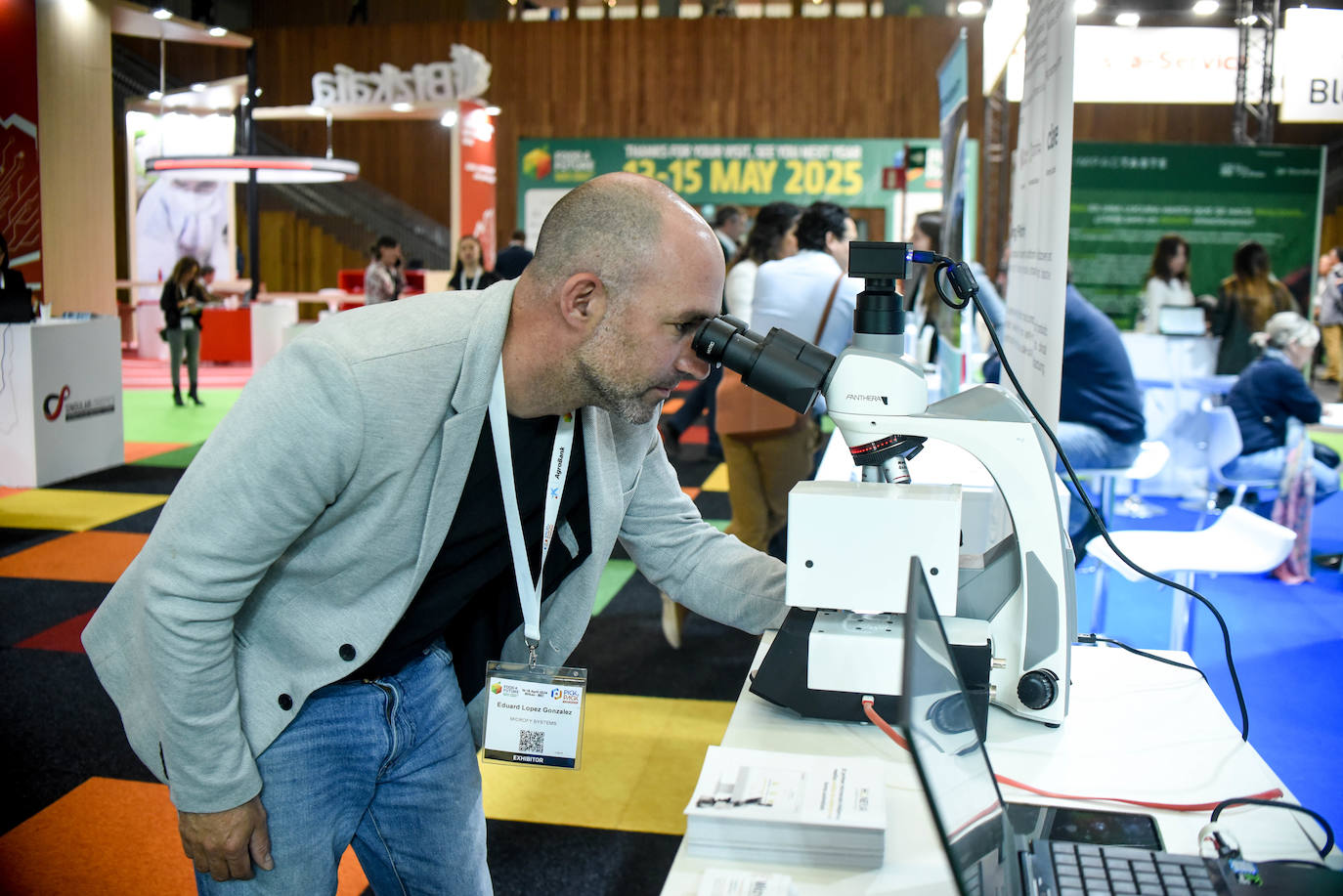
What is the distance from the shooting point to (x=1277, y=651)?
12.3 ft

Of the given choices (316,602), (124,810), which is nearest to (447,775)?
(316,602)

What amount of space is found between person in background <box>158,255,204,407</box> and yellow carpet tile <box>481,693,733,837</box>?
6.93 meters

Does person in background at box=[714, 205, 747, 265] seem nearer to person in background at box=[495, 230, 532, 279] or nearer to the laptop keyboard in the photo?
person in background at box=[495, 230, 532, 279]

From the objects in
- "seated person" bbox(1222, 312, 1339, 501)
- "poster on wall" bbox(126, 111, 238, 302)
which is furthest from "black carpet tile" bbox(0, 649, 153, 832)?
"poster on wall" bbox(126, 111, 238, 302)

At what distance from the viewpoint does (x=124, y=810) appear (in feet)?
8.75

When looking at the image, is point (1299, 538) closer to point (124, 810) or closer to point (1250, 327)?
point (1250, 327)

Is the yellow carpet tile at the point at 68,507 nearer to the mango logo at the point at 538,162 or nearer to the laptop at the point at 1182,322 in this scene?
the laptop at the point at 1182,322

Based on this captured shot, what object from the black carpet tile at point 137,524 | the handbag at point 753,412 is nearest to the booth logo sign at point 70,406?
the black carpet tile at point 137,524

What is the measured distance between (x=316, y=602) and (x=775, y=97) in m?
14.0

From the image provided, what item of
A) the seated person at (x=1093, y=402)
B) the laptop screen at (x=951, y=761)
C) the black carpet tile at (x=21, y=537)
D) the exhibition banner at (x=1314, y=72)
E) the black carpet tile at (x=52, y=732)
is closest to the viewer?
the laptop screen at (x=951, y=761)

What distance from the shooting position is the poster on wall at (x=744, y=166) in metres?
13.9

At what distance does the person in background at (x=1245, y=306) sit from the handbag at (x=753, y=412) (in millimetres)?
3955

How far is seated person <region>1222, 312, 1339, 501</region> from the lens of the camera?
15.5ft

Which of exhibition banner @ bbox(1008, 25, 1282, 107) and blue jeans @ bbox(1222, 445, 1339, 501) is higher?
exhibition banner @ bbox(1008, 25, 1282, 107)
